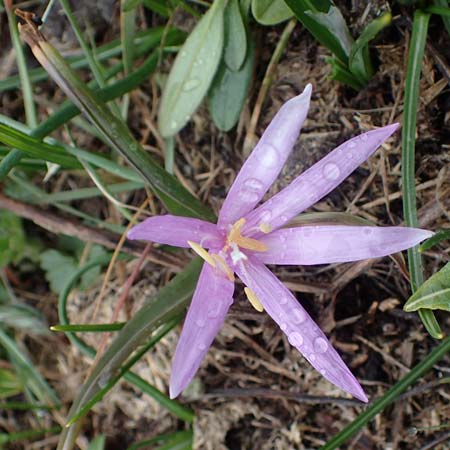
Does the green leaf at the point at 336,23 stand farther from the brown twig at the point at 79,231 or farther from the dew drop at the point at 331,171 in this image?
the brown twig at the point at 79,231

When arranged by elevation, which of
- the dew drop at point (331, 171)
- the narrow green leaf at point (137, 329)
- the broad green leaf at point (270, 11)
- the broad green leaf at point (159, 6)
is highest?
the broad green leaf at point (159, 6)

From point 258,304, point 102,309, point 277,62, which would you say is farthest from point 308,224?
point 102,309

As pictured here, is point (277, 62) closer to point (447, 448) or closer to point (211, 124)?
point (211, 124)

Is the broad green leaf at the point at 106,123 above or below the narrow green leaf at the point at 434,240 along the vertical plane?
above

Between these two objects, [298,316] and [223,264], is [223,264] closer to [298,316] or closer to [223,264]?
[223,264]

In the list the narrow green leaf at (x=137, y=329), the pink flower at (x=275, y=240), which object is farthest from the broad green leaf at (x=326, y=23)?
the narrow green leaf at (x=137, y=329)

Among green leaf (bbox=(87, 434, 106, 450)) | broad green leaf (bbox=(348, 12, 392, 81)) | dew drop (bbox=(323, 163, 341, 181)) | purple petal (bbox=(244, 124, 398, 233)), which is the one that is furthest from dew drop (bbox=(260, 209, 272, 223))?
green leaf (bbox=(87, 434, 106, 450))

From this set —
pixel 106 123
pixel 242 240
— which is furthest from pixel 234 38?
pixel 242 240
